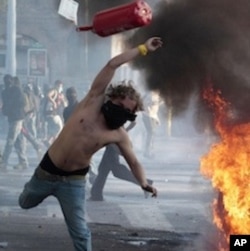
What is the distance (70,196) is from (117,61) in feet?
3.30

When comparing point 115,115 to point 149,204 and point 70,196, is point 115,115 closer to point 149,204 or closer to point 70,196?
point 70,196

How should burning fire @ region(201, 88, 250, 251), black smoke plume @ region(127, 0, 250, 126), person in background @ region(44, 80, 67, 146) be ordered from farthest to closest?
person in background @ region(44, 80, 67, 146) < black smoke plume @ region(127, 0, 250, 126) < burning fire @ region(201, 88, 250, 251)

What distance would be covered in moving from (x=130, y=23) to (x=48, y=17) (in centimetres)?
1287

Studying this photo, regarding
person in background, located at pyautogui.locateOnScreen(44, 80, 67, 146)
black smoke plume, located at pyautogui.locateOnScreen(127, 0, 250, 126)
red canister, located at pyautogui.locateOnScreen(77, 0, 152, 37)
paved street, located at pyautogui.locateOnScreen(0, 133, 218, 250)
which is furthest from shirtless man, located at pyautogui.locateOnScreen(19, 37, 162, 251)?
person in background, located at pyautogui.locateOnScreen(44, 80, 67, 146)

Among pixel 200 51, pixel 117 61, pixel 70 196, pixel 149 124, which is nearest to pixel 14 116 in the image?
pixel 149 124

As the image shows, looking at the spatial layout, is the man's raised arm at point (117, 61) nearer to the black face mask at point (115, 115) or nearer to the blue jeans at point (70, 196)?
the black face mask at point (115, 115)

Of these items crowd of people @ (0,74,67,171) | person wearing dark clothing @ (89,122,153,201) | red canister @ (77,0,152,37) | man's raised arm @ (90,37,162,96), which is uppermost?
red canister @ (77,0,152,37)

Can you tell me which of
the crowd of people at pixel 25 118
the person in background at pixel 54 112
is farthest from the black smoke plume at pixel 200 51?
the person in background at pixel 54 112

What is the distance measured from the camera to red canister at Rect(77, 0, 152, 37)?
622 cm

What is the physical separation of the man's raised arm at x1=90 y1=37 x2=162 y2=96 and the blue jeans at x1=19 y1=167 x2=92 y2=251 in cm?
67

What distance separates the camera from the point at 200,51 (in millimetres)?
8383

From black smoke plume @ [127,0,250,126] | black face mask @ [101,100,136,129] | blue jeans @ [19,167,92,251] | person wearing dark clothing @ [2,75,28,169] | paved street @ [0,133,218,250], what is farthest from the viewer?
person wearing dark clothing @ [2,75,28,169]

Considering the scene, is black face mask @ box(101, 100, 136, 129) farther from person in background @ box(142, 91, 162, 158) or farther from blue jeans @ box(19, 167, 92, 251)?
person in background @ box(142, 91, 162, 158)

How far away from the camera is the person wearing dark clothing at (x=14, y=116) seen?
13.7 meters
